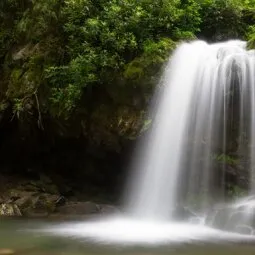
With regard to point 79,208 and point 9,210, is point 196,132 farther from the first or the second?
point 9,210

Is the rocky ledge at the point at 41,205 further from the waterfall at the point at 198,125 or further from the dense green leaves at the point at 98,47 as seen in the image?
the dense green leaves at the point at 98,47

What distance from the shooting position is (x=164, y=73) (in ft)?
37.9

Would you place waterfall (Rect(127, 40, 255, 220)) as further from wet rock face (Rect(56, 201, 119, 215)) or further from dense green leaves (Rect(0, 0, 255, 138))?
wet rock face (Rect(56, 201, 119, 215))

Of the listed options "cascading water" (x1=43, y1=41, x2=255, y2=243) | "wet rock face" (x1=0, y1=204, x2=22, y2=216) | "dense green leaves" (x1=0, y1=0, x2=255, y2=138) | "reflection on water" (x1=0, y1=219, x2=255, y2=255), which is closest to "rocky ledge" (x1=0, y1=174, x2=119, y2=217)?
"wet rock face" (x1=0, y1=204, x2=22, y2=216)

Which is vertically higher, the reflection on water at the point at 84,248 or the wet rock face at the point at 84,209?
the wet rock face at the point at 84,209

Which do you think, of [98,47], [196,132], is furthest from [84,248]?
[98,47]

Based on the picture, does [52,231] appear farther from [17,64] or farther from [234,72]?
[17,64]

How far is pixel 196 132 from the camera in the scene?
11.4m

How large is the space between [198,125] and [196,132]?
0.19 metres

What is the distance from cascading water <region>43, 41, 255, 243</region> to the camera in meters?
11.0

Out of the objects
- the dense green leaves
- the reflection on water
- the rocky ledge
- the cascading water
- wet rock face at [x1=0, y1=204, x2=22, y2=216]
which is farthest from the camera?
the rocky ledge

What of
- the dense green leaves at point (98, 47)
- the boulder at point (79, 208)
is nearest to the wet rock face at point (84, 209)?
the boulder at point (79, 208)

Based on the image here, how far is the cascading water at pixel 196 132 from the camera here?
11.0 meters

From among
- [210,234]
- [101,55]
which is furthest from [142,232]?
[101,55]
